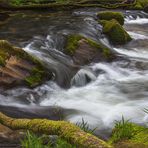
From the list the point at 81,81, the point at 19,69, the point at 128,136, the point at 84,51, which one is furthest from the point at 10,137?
the point at 84,51

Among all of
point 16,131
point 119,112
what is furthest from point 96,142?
point 119,112

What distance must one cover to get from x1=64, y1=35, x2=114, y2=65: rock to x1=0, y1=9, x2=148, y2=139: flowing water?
0.26 metres

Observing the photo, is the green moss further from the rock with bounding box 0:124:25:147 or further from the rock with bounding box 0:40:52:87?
the rock with bounding box 0:124:25:147

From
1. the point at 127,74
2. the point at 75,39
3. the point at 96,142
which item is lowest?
the point at 127,74

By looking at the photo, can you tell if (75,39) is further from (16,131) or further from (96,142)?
(96,142)

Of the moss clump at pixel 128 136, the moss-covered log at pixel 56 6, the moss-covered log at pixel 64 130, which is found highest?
A: the moss-covered log at pixel 64 130

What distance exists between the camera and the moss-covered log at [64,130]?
4132 mm

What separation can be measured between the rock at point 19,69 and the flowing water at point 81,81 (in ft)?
0.80

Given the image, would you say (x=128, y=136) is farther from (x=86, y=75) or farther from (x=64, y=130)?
(x=86, y=75)

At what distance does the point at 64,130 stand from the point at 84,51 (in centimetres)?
815

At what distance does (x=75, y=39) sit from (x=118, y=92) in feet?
11.8

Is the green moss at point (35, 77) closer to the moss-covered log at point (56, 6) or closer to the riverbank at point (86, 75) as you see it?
the riverbank at point (86, 75)

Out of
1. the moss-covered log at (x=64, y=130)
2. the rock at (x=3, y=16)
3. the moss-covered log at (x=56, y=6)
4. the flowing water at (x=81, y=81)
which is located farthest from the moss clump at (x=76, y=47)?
the moss-covered log at (x=56, y=6)

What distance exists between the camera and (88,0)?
25.3 meters
